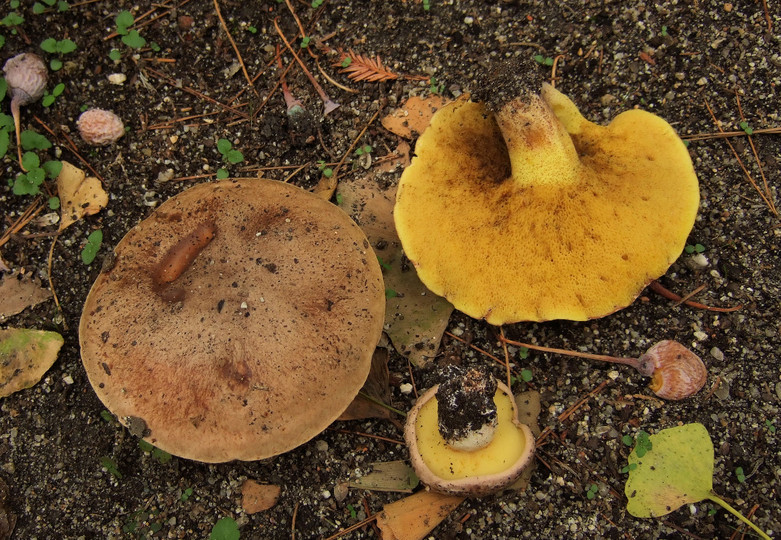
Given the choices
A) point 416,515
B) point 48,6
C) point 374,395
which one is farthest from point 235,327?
point 48,6

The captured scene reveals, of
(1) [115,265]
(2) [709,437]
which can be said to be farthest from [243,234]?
(2) [709,437]

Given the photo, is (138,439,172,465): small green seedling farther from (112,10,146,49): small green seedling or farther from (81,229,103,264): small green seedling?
(112,10,146,49): small green seedling

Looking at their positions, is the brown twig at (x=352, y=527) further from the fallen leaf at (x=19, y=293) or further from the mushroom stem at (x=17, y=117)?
the mushroom stem at (x=17, y=117)

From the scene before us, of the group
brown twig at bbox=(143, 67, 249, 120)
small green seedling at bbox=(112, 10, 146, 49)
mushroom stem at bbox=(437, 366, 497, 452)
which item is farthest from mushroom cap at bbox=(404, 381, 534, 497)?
small green seedling at bbox=(112, 10, 146, 49)

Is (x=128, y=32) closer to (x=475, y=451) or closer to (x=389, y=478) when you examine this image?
(x=389, y=478)

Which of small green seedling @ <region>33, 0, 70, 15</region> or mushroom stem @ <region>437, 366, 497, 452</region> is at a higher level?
small green seedling @ <region>33, 0, 70, 15</region>

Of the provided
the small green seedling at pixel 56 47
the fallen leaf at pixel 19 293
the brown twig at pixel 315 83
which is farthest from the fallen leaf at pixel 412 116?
the fallen leaf at pixel 19 293
